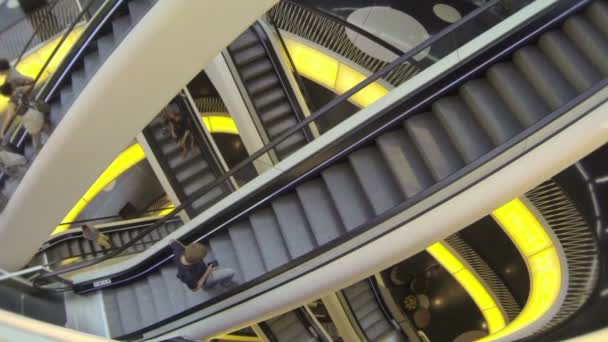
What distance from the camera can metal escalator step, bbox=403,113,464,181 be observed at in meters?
5.06

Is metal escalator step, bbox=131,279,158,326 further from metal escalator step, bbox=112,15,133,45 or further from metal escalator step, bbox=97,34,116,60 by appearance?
metal escalator step, bbox=112,15,133,45

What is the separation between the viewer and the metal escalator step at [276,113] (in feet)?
29.2

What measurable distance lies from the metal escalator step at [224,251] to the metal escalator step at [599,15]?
453 cm

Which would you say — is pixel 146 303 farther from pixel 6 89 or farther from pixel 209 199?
pixel 6 89

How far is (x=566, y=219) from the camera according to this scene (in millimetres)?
6586

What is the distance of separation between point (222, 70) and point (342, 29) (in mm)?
2023

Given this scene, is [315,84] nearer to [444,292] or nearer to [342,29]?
[342,29]

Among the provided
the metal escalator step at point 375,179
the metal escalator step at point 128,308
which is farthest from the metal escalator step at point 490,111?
the metal escalator step at point 128,308

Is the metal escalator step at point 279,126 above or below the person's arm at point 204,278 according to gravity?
above

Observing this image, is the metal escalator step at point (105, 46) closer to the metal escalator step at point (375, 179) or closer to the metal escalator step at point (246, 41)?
the metal escalator step at point (375, 179)

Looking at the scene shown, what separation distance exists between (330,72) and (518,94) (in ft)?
16.7

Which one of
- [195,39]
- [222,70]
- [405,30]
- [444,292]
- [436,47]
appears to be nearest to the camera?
[195,39]

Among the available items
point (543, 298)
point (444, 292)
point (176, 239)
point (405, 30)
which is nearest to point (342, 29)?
Answer: point (405, 30)

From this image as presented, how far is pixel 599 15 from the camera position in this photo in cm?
504
